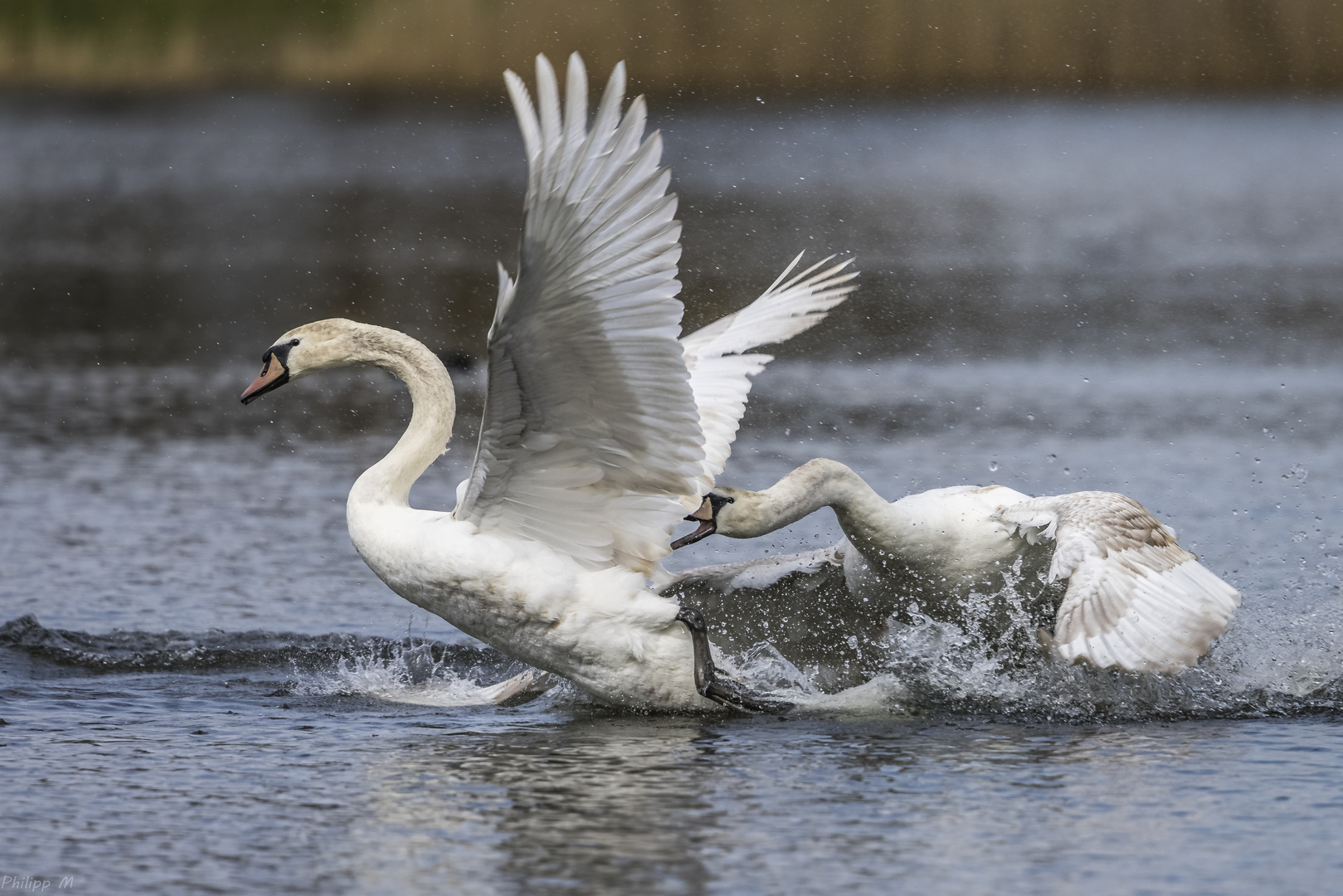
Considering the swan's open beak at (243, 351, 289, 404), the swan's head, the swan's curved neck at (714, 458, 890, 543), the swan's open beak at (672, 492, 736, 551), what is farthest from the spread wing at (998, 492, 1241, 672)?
the swan's open beak at (243, 351, 289, 404)

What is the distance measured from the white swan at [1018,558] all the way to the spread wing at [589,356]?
0.36 m

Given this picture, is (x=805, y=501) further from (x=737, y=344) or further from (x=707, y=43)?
(x=707, y=43)

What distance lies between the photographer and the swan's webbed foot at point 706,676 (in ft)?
24.9

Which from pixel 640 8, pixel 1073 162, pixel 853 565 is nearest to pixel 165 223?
pixel 640 8

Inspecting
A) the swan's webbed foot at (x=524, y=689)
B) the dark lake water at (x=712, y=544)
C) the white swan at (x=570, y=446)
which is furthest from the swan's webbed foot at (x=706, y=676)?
the swan's webbed foot at (x=524, y=689)

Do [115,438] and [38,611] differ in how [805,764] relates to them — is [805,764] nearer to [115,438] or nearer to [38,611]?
[38,611]

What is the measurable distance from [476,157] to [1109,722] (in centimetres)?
2656

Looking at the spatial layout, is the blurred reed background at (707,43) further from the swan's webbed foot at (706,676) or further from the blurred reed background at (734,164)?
Result: the swan's webbed foot at (706,676)

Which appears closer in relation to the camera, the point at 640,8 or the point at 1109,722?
the point at 1109,722

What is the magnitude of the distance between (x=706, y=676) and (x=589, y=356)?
5.01ft

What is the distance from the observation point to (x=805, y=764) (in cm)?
693

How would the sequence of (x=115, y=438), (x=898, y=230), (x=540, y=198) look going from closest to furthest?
(x=540, y=198) → (x=115, y=438) → (x=898, y=230)

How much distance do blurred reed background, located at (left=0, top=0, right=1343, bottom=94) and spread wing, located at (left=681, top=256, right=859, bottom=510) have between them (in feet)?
76.5

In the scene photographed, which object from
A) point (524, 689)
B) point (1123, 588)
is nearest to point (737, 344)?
point (524, 689)
